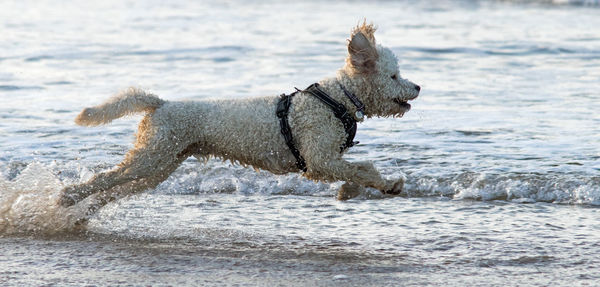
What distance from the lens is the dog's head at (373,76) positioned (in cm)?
622

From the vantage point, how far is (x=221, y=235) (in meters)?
6.32

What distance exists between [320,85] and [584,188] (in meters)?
2.62

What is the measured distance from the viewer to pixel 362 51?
20.4 feet

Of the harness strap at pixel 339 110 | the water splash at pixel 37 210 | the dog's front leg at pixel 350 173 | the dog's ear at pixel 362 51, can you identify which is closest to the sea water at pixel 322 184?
the water splash at pixel 37 210

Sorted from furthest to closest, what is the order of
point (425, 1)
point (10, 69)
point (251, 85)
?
point (425, 1), point (10, 69), point (251, 85)

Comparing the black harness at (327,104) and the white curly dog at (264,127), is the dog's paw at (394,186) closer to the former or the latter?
the white curly dog at (264,127)

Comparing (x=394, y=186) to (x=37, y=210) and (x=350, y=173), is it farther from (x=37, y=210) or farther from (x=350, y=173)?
(x=37, y=210)

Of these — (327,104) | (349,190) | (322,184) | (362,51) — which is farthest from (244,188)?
(362,51)

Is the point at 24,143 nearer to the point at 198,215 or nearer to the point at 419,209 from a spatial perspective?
the point at 198,215

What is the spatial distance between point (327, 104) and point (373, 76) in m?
0.40

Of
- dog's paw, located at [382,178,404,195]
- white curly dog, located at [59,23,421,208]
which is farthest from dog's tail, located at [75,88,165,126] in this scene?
dog's paw, located at [382,178,404,195]

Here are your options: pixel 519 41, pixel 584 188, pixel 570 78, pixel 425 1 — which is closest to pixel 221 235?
pixel 584 188

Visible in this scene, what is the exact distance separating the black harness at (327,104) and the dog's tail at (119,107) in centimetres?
90

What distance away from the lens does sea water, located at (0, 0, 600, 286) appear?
18.2 feet
